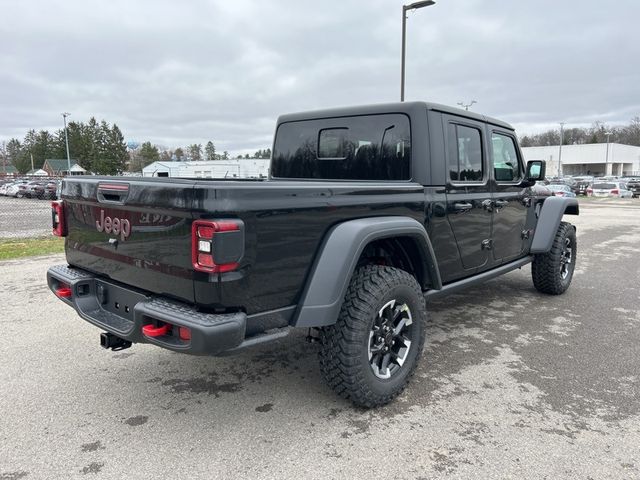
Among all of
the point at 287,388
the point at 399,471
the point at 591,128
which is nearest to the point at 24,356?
the point at 287,388

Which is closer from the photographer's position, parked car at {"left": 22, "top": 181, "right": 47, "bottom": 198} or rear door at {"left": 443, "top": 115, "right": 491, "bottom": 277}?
rear door at {"left": 443, "top": 115, "right": 491, "bottom": 277}

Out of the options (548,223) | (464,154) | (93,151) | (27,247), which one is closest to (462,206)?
(464,154)

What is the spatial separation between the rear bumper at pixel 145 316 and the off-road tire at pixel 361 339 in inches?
26.1

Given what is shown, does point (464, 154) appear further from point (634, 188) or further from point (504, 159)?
point (634, 188)

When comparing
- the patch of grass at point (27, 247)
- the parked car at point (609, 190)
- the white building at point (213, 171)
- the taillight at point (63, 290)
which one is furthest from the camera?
the parked car at point (609, 190)

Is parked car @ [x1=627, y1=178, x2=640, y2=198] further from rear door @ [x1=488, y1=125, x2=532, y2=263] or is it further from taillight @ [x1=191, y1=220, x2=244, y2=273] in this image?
taillight @ [x1=191, y1=220, x2=244, y2=273]

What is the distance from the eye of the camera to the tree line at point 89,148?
257 ft

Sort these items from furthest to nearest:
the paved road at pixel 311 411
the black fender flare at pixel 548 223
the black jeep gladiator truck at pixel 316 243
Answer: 1. the black fender flare at pixel 548 223
2. the paved road at pixel 311 411
3. the black jeep gladiator truck at pixel 316 243

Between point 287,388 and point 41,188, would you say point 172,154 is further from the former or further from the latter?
point 287,388

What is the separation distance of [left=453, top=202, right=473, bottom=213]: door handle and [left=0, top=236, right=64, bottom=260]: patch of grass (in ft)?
25.0

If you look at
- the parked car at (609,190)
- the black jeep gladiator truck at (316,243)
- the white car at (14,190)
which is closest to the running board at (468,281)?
the black jeep gladiator truck at (316,243)

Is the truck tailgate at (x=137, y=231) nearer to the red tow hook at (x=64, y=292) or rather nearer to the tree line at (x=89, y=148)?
the red tow hook at (x=64, y=292)

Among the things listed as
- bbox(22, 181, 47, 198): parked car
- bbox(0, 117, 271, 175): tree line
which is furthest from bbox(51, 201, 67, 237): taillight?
bbox(0, 117, 271, 175): tree line

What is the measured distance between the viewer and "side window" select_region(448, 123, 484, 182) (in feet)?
12.9
